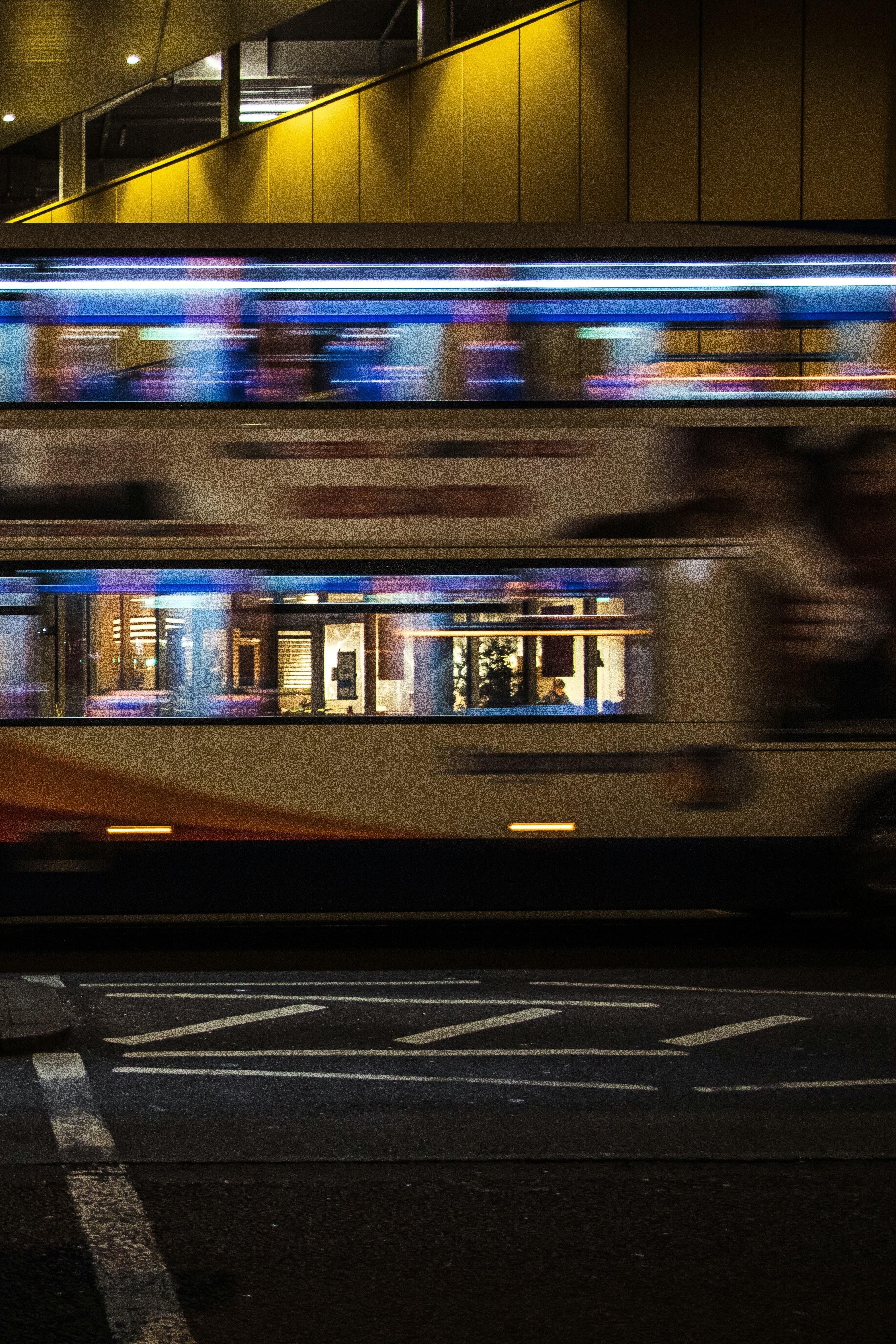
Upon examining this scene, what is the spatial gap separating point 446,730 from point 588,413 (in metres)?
2.05

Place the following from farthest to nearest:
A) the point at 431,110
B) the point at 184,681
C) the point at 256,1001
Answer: the point at 431,110, the point at 184,681, the point at 256,1001

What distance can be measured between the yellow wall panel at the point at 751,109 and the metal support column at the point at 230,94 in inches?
364

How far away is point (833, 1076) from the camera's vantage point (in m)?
6.61

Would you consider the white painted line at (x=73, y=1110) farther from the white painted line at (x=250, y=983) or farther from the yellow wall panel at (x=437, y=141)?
A: the yellow wall panel at (x=437, y=141)

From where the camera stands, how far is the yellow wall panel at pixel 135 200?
25.0 meters

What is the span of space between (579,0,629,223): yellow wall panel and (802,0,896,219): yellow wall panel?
2.07 m

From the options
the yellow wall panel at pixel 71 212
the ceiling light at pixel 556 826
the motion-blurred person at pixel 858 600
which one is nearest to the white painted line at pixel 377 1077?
the ceiling light at pixel 556 826

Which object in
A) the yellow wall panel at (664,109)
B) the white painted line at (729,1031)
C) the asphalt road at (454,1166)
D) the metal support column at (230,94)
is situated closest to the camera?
the asphalt road at (454,1166)

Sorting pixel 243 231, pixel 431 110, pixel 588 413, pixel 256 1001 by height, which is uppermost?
pixel 431 110

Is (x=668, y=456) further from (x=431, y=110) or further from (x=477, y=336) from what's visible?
(x=431, y=110)

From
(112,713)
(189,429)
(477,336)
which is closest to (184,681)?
(112,713)

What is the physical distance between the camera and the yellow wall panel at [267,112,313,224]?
2197 cm

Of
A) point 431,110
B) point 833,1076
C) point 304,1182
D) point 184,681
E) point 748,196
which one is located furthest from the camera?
point 431,110

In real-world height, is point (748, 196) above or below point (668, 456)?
above
